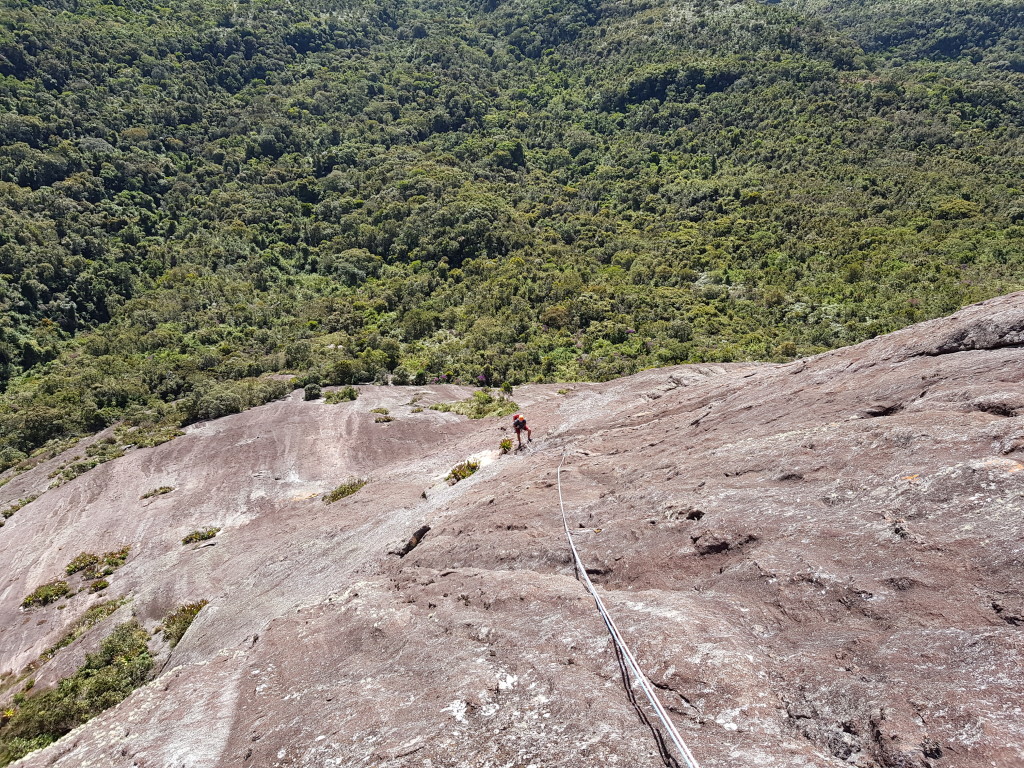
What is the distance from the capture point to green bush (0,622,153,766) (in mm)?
15250

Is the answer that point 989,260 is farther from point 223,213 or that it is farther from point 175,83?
point 175,83

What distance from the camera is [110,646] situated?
1767cm

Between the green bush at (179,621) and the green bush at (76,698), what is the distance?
0.71 metres

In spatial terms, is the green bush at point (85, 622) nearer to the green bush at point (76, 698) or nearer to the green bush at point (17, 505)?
the green bush at point (76, 698)

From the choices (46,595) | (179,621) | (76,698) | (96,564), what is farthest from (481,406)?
(76,698)

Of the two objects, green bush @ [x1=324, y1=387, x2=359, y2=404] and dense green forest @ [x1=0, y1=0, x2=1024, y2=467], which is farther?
dense green forest @ [x1=0, y1=0, x2=1024, y2=467]

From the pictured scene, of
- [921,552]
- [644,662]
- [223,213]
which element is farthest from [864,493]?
[223,213]

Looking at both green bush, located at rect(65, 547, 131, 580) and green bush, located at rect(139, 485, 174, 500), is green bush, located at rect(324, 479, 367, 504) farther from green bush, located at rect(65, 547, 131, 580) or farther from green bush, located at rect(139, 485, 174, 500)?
green bush, located at rect(139, 485, 174, 500)

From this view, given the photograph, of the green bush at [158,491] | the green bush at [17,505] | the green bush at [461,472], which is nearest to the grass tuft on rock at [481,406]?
the green bush at [461,472]

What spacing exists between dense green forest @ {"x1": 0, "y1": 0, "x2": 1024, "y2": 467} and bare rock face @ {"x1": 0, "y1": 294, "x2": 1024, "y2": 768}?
88.6 feet

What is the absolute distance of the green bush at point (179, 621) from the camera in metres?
17.4

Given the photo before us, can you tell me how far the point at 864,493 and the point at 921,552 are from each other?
5.44 feet

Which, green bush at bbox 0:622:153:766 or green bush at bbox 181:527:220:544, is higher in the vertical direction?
green bush at bbox 181:527:220:544

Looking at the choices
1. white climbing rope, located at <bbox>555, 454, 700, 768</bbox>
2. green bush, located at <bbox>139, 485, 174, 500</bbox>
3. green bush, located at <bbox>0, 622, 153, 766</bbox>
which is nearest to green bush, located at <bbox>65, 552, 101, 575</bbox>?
green bush, located at <bbox>139, 485, 174, 500</bbox>
